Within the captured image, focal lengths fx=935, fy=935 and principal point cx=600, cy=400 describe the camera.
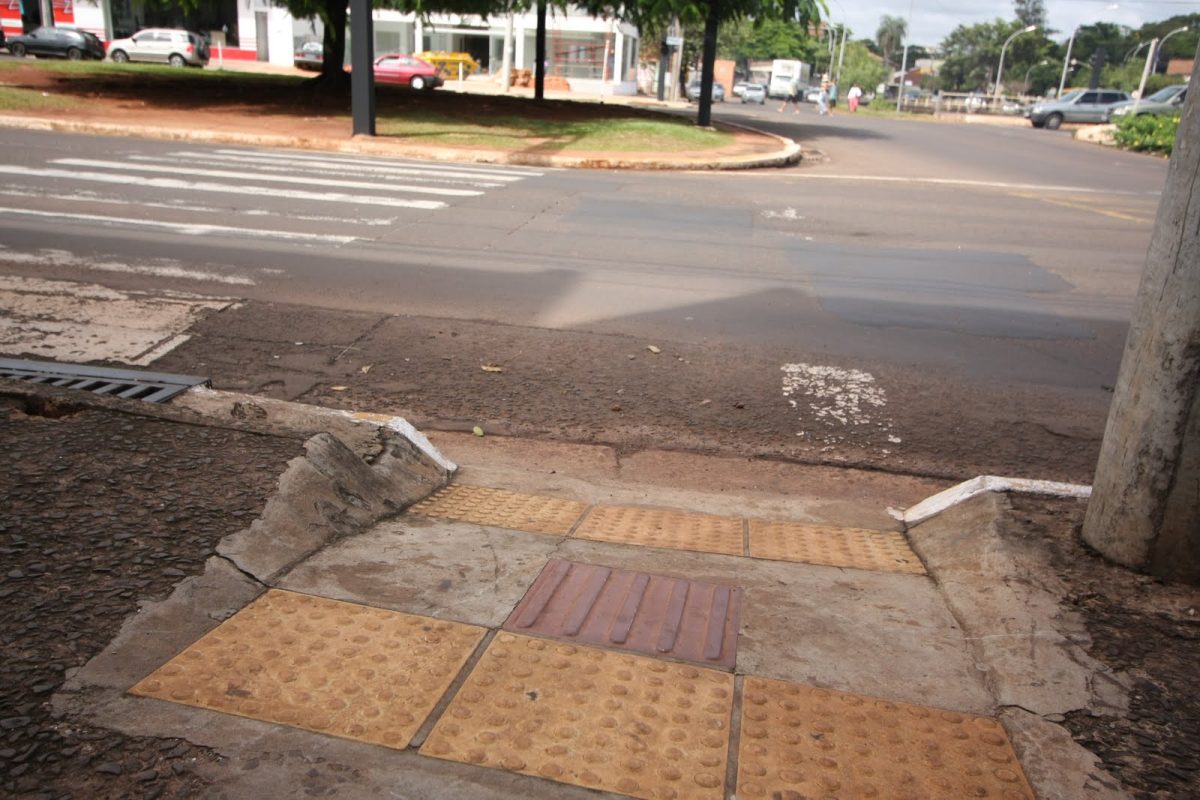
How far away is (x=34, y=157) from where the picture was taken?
13680 mm

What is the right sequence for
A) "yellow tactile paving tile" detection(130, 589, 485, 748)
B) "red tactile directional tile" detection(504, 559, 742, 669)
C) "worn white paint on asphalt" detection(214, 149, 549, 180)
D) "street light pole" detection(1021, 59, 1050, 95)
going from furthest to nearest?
"street light pole" detection(1021, 59, 1050, 95) → "worn white paint on asphalt" detection(214, 149, 549, 180) → "red tactile directional tile" detection(504, 559, 742, 669) → "yellow tactile paving tile" detection(130, 589, 485, 748)

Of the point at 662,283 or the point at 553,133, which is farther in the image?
the point at 553,133

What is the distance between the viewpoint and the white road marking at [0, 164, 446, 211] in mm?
11656

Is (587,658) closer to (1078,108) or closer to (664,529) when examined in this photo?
(664,529)

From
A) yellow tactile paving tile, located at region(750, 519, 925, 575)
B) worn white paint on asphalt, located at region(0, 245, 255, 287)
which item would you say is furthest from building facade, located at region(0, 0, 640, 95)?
yellow tactile paving tile, located at region(750, 519, 925, 575)

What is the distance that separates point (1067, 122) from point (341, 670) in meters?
53.0

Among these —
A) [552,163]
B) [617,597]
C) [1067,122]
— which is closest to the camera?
[617,597]

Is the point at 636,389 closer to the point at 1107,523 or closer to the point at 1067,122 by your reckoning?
the point at 1107,523

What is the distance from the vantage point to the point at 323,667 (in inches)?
99.6

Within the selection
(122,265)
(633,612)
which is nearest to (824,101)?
(122,265)

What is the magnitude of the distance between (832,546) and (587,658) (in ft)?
5.18

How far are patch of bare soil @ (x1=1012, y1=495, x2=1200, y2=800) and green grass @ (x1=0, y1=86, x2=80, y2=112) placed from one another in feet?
69.2

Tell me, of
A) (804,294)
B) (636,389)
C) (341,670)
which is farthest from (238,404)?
(804,294)

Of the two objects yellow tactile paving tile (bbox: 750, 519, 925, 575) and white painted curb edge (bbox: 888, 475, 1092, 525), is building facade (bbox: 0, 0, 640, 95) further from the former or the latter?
yellow tactile paving tile (bbox: 750, 519, 925, 575)
